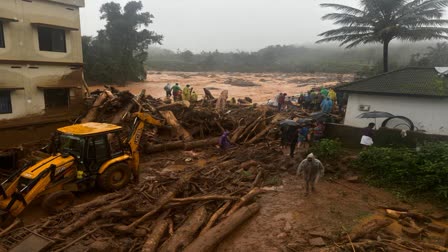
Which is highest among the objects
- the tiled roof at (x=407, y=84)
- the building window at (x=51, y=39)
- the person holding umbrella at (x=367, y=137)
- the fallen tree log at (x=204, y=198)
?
the building window at (x=51, y=39)

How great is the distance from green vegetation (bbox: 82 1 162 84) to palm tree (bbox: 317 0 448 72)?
27339 mm

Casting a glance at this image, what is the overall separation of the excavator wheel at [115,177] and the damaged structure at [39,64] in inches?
311

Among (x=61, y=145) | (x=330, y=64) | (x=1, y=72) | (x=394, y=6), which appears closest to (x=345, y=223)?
(x=61, y=145)

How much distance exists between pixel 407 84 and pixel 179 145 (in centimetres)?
1081

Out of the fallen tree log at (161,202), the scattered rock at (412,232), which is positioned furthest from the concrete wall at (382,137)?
the fallen tree log at (161,202)

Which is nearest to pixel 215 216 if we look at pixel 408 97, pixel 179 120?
pixel 179 120

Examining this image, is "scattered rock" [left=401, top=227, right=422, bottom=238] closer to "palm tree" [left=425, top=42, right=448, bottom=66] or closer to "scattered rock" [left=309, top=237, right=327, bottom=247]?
"scattered rock" [left=309, top=237, right=327, bottom=247]

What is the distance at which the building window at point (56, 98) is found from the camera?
54.1 ft

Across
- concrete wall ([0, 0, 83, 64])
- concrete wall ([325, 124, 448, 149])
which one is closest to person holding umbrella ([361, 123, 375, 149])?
concrete wall ([325, 124, 448, 149])

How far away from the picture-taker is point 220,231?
7223 millimetres

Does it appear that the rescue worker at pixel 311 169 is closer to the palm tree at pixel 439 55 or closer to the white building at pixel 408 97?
the white building at pixel 408 97

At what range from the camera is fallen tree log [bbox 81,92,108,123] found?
16547mm

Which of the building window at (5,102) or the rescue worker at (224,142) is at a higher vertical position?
the building window at (5,102)

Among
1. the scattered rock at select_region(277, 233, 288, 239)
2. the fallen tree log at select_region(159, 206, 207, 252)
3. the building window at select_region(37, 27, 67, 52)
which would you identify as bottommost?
the scattered rock at select_region(277, 233, 288, 239)
